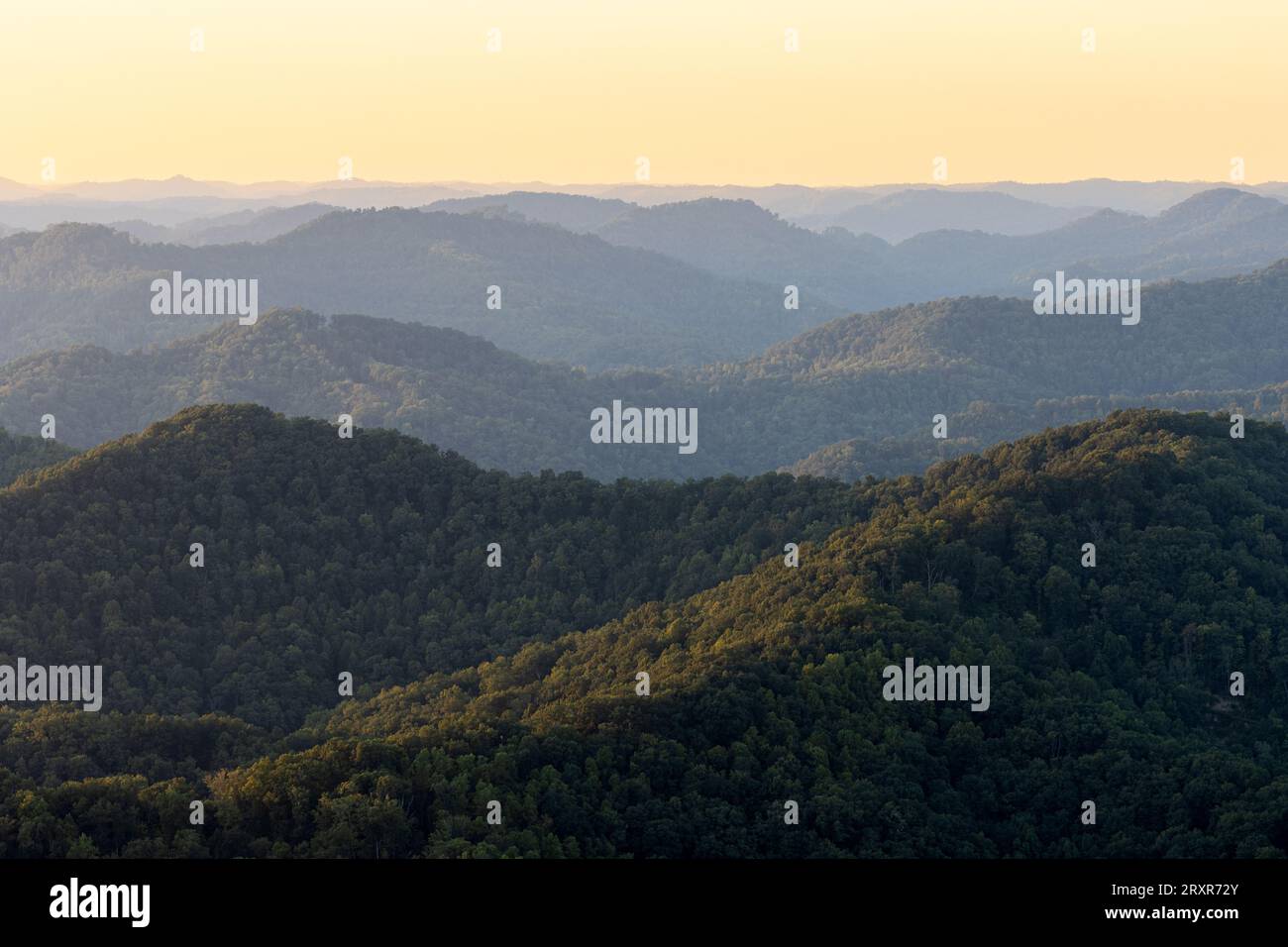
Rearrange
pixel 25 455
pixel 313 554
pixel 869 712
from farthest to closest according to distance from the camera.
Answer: pixel 25 455, pixel 313 554, pixel 869 712

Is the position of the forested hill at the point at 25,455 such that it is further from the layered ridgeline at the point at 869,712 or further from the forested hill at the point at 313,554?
the layered ridgeline at the point at 869,712

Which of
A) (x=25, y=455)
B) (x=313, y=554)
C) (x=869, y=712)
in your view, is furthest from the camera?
(x=25, y=455)

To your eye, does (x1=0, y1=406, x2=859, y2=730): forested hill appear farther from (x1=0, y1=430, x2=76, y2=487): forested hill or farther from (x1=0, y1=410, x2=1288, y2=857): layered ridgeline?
(x1=0, y1=430, x2=76, y2=487): forested hill

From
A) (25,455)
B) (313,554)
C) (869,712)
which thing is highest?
(25,455)

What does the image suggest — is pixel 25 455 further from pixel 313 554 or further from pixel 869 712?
pixel 869 712

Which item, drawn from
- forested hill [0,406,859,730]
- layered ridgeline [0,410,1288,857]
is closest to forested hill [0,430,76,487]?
forested hill [0,406,859,730]

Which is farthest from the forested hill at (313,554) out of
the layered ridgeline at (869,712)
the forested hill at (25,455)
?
the forested hill at (25,455)

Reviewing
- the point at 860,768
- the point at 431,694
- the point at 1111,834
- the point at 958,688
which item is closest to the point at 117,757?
the point at 431,694

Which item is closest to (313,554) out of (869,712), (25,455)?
(869,712)
